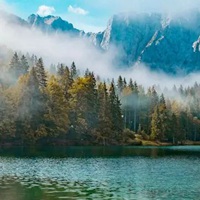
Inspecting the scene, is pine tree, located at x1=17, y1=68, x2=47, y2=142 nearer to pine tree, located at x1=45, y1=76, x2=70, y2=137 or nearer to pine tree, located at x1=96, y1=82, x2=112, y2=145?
pine tree, located at x1=45, y1=76, x2=70, y2=137

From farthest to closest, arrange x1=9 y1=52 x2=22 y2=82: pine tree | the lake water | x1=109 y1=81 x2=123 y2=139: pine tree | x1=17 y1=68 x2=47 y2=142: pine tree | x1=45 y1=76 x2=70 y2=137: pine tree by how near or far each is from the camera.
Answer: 1. x1=109 y1=81 x2=123 y2=139: pine tree
2. x1=9 y1=52 x2=22 y2=82: pine tree
3. x1=45 y1=76 x2=70 y2=137: pine tree
4. x1=17 y1=68 x2=47 y2=142: pine tree
5. the lake water

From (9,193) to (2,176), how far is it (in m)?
12.2

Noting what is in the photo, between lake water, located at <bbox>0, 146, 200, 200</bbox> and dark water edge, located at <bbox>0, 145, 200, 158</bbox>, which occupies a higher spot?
dark water edge, located at <bbox>0, 145, 200, 158</bbox>

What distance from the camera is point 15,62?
14775 centimetres

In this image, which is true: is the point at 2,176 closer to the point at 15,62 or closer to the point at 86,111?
the point at 86,111

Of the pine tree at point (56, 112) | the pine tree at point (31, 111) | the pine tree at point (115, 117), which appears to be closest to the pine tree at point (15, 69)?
the pine tree at point (56, 112)

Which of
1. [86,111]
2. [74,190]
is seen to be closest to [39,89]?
[86,111]

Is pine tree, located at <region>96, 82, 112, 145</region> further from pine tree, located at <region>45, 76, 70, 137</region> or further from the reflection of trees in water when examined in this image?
the reflection of trees in water

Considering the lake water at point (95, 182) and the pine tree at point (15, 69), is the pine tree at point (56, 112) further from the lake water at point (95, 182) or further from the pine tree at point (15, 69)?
the lake water at point (95, 182)

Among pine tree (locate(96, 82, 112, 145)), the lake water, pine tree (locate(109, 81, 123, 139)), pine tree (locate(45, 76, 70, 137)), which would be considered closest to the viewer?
the lake water

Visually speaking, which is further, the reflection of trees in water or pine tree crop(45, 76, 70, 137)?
pine tree crop(45, 76, 70, 137)

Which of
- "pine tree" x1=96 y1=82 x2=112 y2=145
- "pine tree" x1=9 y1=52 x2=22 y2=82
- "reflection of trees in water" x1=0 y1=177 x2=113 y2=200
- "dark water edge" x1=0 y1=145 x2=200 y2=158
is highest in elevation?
"pine tree" x1=9 y1=52 x2=22 y2=82

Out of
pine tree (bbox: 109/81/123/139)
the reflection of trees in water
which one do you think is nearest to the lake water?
the reflection of trees in water

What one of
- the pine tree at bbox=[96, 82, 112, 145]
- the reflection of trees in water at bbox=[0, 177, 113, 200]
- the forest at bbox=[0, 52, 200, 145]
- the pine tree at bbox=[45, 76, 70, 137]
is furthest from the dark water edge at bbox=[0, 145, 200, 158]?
the reflection of trees in water at bbox=[0, 177, 113, 200]
